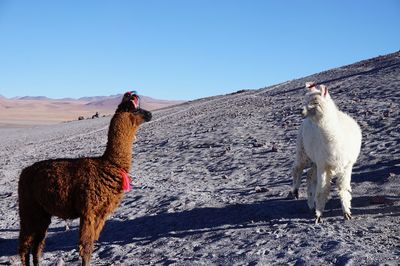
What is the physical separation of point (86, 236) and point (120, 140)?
1.13m

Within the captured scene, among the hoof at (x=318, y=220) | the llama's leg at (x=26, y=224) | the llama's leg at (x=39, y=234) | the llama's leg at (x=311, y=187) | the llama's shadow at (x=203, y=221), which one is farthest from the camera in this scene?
the llama's leg at (x=311, y=187)

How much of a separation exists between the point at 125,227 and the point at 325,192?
10.2 feet

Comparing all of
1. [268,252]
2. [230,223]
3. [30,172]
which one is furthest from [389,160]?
[30,172]

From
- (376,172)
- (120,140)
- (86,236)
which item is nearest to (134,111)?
(120,140)

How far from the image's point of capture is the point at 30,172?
5.75m

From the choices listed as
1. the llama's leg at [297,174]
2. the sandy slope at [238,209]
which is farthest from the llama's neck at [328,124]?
the llama's leg at [297,174]

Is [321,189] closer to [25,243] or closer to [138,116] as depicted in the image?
[138,116]

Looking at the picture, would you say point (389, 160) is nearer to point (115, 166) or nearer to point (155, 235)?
point (155, 235)

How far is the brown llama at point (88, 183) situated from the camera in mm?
5434

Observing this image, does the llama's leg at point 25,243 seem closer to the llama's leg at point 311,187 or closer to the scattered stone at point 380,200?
the llama's leg at point 311,187

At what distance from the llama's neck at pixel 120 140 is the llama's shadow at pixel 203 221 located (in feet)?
5.85

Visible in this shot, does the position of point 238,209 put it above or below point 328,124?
below

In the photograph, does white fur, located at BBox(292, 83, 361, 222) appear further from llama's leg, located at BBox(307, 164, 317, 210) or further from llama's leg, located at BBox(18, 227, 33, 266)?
llama's leg, located at BBox(18, 227, 33, 266)

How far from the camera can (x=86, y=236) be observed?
5453 mm
